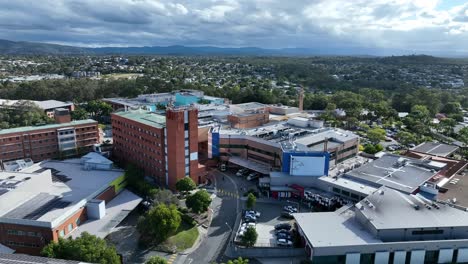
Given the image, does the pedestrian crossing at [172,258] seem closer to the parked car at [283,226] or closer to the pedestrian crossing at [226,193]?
the parked car at [283,226]

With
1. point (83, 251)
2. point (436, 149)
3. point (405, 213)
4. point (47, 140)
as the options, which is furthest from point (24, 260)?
point (436, 149)

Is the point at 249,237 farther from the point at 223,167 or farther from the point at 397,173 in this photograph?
the point at 397,173

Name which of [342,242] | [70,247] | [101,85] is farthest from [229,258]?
[101,85]

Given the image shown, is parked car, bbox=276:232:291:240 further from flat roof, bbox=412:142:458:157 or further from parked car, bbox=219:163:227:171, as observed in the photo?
flat roof, bbox=412:142:458:157

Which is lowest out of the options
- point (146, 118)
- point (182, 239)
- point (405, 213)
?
point (182, 239)

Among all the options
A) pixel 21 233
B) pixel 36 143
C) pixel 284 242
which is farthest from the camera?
pixel 36 143

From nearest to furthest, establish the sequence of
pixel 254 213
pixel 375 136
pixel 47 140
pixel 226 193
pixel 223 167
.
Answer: pixel 254 213 < pixel 226 193 < pixel 223 167 < pixel 47 140 < pixel 375 136

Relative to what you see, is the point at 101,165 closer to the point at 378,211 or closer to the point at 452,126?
the point at 378,211

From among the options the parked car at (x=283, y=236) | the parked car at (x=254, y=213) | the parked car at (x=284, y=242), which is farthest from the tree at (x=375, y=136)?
→ the parked car at (x=284, y=242)

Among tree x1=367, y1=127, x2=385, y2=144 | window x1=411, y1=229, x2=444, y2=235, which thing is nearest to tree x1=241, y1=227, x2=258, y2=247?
window x1=411, y1=229, x2=444, y2=235
